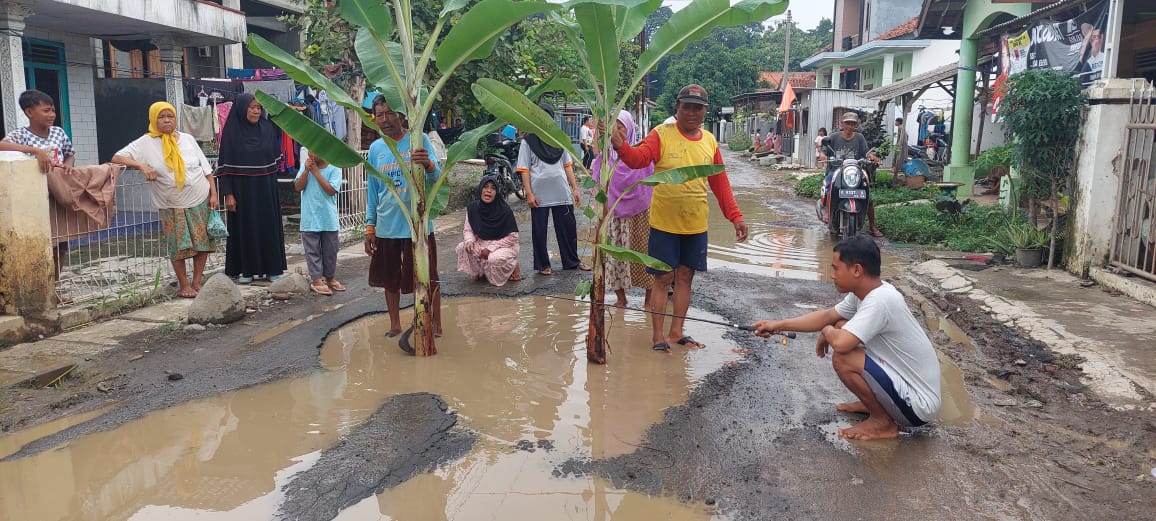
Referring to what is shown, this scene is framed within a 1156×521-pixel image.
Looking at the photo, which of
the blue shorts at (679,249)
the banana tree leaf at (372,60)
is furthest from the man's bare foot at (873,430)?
the banana tree leaf at (372,60)

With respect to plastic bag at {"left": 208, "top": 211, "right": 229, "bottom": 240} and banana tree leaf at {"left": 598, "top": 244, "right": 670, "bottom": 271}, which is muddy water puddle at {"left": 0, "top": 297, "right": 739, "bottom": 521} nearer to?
banana tree leaf at {"left": 598, "top": 244, "right": 670, "bottom": 271}

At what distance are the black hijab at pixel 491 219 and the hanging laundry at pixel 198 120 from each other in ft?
26.1

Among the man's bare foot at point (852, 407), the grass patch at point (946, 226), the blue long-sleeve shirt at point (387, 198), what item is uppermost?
the blue long-sleeve shirt at point (387, 198)

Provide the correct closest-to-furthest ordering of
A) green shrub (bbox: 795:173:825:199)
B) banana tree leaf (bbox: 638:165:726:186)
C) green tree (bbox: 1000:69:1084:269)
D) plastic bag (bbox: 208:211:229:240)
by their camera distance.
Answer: banana tree leaf (bbox: 638:165:726:186)
plastic bag (bbox: 208:211:229:240)
green tree (bbox: 1000:69:1084:269)
green shrub (bbox: 795:173:825:199)

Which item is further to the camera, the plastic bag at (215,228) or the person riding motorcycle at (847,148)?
the person riding motorcycle at (847,148)

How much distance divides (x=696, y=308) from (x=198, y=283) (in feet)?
14.1

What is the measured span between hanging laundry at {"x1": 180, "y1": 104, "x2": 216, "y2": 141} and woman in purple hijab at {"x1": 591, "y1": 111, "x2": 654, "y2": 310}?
9.50m

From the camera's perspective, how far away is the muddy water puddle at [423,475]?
10.3 feet

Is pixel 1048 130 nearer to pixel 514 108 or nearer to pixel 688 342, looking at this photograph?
pixel 688 342

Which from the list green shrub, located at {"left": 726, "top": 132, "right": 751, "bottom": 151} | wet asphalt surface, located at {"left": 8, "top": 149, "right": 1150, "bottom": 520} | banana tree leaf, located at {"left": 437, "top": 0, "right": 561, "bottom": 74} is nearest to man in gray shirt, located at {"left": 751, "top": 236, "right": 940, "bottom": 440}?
wet asphalt surface, located at {"left": 8, "top": 149, "right": 1150, "bottom": 520}

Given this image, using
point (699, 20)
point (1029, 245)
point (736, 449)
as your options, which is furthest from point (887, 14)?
point (736, 449)

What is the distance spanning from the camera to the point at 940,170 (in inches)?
757

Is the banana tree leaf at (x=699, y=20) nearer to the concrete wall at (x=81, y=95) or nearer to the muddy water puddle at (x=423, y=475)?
the muddy water puddle at (x=423, y=475)

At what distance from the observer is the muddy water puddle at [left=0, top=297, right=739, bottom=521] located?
3143 millimetres
